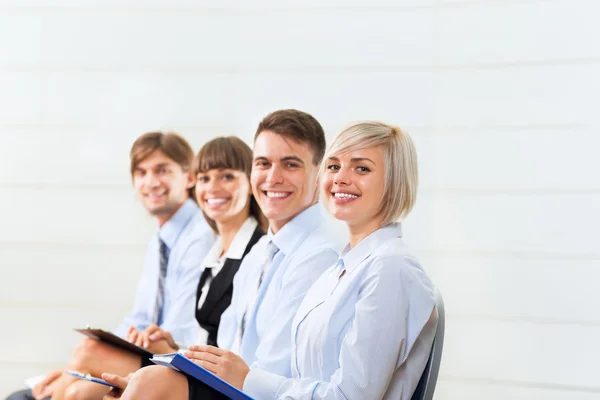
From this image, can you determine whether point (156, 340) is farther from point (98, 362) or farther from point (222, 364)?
point (222, 364)

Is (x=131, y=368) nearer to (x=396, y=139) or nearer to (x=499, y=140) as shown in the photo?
(x=396, y=139)

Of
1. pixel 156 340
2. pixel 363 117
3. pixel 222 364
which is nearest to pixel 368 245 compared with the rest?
pixel 222 364

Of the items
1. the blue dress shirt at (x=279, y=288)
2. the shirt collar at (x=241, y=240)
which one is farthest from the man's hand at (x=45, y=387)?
the shirt collar at (x=241, y=240)

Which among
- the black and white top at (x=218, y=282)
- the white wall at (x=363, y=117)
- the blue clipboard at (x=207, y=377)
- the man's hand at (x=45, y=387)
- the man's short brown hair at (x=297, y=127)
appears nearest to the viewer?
the blue clipboard at (x=207, y=377)

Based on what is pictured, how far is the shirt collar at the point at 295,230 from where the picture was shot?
2.67m

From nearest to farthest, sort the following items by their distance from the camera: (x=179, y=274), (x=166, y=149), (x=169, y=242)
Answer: (x=179, y=274)
(x=169, y=242)
(x=166, y=149)

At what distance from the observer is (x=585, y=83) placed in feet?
12.8

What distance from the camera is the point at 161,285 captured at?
3762 mm

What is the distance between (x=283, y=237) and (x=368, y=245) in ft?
2.02

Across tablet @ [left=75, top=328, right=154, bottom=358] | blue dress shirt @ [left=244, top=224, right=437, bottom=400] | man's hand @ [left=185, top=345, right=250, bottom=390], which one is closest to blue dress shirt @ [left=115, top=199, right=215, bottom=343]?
tablet @ [left=75, top=328, right=154, bottom=358]

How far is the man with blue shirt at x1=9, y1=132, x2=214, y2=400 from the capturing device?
139 inches

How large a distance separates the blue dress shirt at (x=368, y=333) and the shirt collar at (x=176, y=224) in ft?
5.89

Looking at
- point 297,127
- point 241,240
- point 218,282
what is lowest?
point 218,282

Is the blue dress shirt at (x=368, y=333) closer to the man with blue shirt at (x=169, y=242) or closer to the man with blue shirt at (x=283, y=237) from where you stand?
the man with blue shirt at (x=283, y=237)
